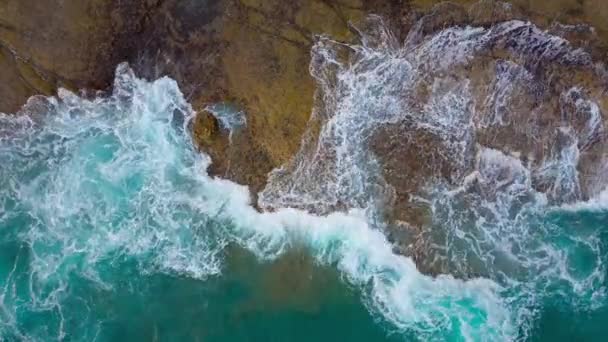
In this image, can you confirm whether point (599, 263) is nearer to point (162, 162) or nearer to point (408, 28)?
point (408, 28)

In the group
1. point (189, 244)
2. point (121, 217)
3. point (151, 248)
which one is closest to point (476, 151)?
point (189, 244)

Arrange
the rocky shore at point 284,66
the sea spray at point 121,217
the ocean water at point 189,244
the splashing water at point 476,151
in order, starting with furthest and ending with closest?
the sea spray at point 121,217 → the ocean water at point 189,244 → the splashing water at point 476,151 → the rocky shore at point 284,66

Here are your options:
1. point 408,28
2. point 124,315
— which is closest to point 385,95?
point 408,28

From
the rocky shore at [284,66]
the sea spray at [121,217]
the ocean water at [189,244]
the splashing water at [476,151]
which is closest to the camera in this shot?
the rocky shore at [284,66]

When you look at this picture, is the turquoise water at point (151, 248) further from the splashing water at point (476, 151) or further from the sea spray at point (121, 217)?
the splashing water at point (476, 151)

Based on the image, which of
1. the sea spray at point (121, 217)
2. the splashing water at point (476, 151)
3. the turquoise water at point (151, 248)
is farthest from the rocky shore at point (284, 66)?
the turquoise water at point (151, 248)

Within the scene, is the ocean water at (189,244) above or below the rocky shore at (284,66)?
below

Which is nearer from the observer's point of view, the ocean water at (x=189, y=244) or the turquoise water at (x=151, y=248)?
the ocean water at (x=189, y=244)
